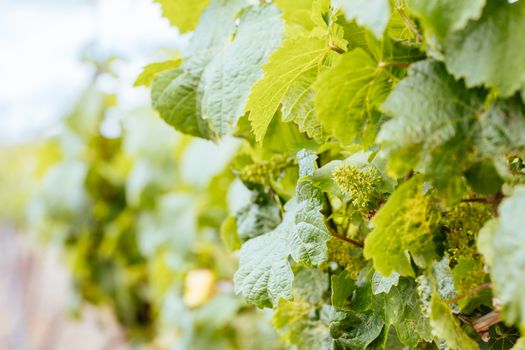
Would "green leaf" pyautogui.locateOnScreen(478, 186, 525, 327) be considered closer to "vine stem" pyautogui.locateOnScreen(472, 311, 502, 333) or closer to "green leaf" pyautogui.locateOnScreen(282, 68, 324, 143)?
"vine stem" pyautogui.locateOnScreen(472, 311, 502, 333)

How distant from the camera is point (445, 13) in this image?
41cm

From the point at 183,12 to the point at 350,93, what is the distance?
0.37 meters

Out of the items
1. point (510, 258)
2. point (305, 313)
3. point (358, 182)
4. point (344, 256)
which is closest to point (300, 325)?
point (305, 313)

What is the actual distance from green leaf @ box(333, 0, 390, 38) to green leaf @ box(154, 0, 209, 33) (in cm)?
40

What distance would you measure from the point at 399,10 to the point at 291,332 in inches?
14.0

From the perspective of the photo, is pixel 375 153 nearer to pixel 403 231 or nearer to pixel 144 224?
pixel 403 231

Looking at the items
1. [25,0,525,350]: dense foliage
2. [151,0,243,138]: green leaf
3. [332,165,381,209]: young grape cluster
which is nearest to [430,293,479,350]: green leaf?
[25,0,525,350]: dense foliage

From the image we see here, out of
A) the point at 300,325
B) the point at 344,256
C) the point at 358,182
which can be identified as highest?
the point at 358,182

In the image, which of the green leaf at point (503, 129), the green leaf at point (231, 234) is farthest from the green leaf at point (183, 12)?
the green leaf at point (503, 129)

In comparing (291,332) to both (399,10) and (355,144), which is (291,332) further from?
(399,10)

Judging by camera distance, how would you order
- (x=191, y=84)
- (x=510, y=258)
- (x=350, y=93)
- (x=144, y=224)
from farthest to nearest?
(x=144, y=224) < (x=191, y=84) < (x=350, y=93) < (x=510, y=258)

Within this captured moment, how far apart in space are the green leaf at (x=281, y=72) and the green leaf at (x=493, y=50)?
146 mm

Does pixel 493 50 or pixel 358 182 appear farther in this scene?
pixel 358 182

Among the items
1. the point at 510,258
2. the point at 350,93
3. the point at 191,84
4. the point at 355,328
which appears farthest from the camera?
the point at 191,84
